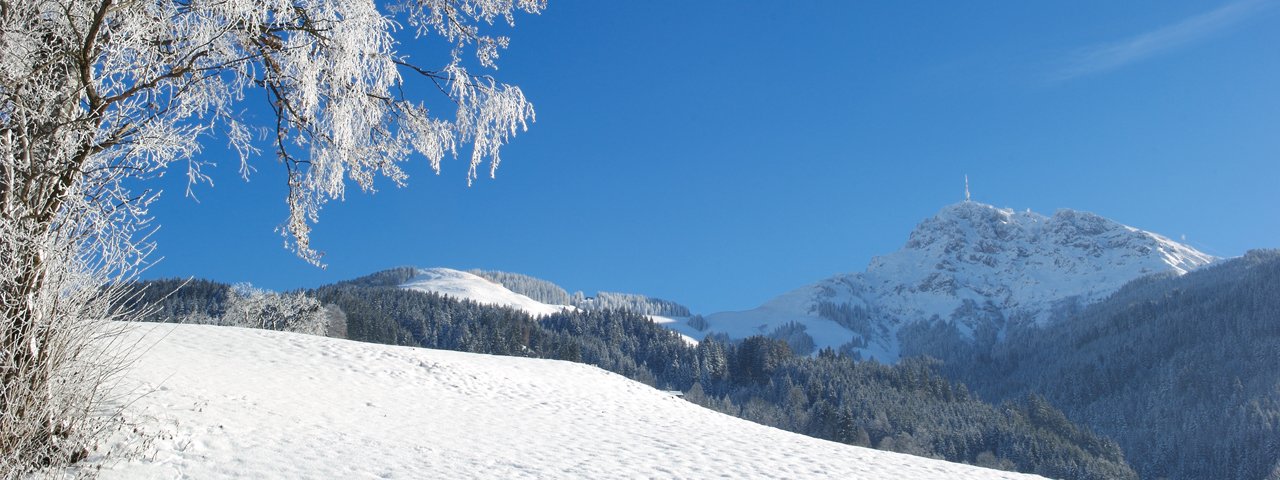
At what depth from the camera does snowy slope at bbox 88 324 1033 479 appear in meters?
8.81

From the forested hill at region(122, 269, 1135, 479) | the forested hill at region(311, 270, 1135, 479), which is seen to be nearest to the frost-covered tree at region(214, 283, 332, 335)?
the forested hill at region(122, 269, 1135, 479)

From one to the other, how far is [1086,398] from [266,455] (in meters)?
198

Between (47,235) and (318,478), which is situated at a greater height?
(47,235)

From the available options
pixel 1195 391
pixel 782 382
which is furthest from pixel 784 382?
pixel 1195 391

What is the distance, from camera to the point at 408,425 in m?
12.2

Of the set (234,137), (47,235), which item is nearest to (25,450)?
(47,235)

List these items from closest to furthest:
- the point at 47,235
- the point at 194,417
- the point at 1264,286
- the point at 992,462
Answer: the point at 47,235 < the point at 194,417 < the point at 992,462 < the point at 1264,286

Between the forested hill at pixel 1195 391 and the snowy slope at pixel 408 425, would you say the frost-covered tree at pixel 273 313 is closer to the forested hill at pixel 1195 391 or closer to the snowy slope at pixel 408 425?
the snowy slope at pixel 408 425

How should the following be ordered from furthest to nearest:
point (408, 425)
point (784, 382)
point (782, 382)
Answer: point (782, 382)
point (784, 382)
point (408, 425)

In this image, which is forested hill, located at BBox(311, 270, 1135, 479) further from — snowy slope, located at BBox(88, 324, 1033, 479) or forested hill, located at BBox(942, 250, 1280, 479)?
snowy slope, located at BBox(88, 324, 1033, 479)

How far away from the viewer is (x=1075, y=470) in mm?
87500

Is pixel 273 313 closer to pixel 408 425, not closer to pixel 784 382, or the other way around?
pixel 408 425

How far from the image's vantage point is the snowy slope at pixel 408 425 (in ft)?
28.9

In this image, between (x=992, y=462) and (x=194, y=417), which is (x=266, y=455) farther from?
(x=992, y=462)
